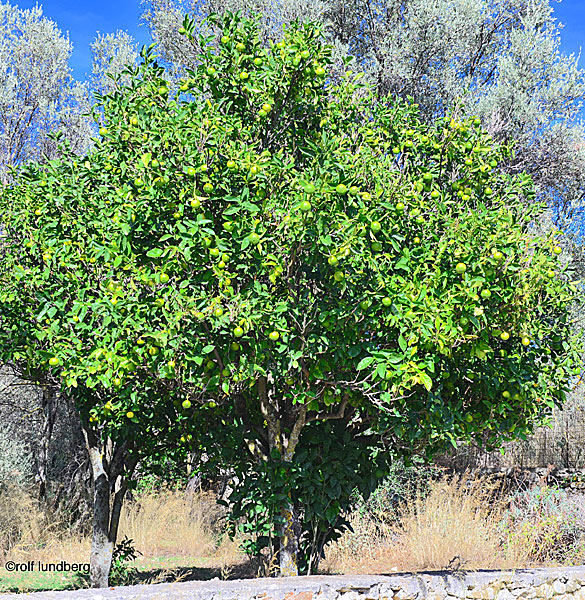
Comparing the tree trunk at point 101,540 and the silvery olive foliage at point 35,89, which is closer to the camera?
the tree trunk at point 101,540

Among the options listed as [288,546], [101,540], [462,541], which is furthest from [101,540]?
[462,541]

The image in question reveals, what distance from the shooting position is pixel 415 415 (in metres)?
5.00

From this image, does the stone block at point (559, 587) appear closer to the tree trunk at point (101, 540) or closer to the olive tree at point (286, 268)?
the olive tree at point (286, 268)

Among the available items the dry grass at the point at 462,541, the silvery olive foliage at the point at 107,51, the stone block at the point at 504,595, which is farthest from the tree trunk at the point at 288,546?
the silvery olive foliage at the point at 107,51

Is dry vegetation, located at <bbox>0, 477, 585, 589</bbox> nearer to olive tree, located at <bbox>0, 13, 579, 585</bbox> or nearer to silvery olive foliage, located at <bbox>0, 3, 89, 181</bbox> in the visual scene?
olive tree, located at <bbox>0, 13, 579, 585</bbox>

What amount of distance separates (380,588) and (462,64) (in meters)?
11.0

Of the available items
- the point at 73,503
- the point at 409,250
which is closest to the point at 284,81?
the point at 409,250

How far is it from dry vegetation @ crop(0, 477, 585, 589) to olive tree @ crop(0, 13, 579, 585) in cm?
191

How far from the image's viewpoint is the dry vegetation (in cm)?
792

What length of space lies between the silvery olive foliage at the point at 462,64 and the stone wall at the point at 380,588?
7.86m

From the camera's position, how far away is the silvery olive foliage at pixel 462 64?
1186cm

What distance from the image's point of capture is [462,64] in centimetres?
1285

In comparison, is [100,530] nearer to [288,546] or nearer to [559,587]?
[288,546]

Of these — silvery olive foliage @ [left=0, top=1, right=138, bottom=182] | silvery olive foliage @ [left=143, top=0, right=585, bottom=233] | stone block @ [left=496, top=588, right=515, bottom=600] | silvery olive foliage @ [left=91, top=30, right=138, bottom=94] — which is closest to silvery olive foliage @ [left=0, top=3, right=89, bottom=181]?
silvery olive foliage @ [left=0, top=1, right=138, bottom=182]
